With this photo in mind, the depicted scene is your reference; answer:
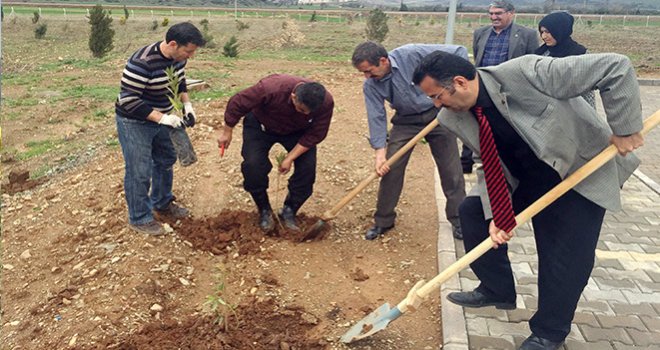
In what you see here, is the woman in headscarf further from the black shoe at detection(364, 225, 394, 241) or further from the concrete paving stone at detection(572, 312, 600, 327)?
the concrete paving stone at detection(572, 312, 600, 327)

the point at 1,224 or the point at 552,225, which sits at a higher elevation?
the point at 552,225

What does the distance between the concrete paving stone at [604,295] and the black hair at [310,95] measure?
2.20m

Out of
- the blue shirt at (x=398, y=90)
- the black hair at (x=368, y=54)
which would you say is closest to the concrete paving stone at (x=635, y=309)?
the blue shirt at (x=398, y=90)

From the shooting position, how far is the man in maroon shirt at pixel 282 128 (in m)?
4.04

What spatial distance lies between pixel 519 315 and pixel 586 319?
406mm

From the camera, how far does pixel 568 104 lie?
2.69 metres

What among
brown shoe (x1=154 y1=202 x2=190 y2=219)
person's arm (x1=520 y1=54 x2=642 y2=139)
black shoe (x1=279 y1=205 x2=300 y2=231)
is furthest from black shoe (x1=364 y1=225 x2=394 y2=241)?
person's arm (x1=520 y1=54 x2=642 y2=139)

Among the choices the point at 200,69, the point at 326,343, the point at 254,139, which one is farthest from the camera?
the point at 200,69

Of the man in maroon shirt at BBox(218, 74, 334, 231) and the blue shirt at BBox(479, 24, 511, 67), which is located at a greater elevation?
the blue shirt at BBox(479, 24, 511, 67)

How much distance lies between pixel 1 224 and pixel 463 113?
14.2 ft

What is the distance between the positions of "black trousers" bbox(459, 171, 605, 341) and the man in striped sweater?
2222 mm

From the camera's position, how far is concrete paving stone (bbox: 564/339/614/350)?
3222mm

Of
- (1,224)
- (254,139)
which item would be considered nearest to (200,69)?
(1,224)

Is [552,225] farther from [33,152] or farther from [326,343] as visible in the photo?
[33,152]
